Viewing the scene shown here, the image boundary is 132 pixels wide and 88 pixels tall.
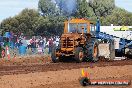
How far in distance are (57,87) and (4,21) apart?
253 ft

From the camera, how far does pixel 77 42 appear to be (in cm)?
2767

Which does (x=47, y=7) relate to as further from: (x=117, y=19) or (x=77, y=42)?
(x=77, y=42)

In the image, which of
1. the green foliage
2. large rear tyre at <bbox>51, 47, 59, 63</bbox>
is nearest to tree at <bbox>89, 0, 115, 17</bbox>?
the green foliage

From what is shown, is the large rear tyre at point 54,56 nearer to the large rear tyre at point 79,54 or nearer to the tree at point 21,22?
the large rear tyre at point 79,54

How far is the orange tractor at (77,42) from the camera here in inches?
1088

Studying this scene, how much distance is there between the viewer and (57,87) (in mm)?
14680

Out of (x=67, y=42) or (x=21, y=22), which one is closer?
(x=67, y=42)

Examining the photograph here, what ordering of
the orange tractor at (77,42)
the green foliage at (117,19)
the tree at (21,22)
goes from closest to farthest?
the orange tractor at (77,42) < the tree at (21,22) < the green foliage at (117,19)

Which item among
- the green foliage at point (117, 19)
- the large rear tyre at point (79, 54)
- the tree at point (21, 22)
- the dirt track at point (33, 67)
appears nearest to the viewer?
the dirt track at point (33, 67)

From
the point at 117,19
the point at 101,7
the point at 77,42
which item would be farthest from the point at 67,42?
the point at 101,7

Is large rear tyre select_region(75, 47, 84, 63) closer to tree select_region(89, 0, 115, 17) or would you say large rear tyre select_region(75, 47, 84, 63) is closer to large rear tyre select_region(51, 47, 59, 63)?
large rear tyre select_region(51, 47, 59, 63)

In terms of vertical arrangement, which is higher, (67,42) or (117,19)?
(117,19)

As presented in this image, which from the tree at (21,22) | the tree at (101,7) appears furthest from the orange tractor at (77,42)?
the tree at (101,7)

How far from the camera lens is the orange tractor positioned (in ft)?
90.7
